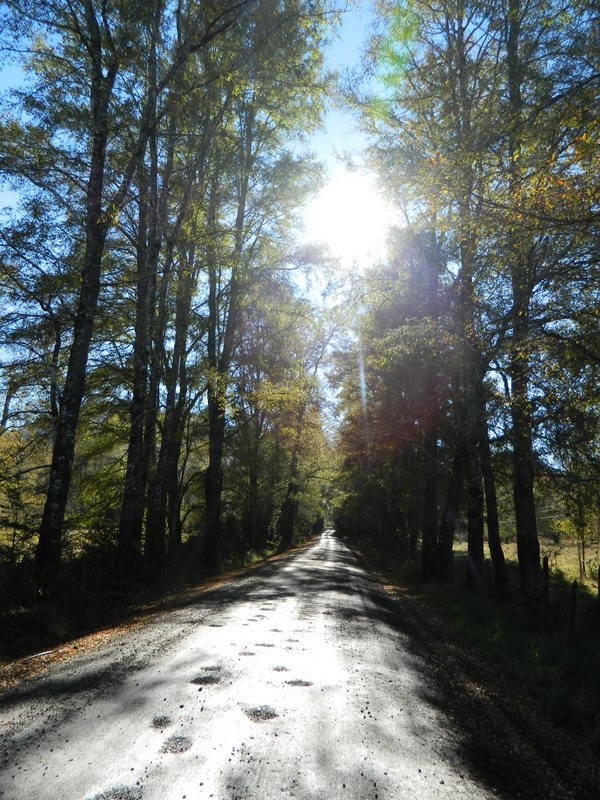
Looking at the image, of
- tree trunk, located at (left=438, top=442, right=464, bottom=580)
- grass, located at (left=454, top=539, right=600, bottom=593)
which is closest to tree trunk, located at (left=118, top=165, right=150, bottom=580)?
tree trunk, located at (left=438, top=442, right=464, bottom=580)

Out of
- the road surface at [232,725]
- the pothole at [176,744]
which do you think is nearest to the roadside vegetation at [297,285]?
the road surface at [232,725]

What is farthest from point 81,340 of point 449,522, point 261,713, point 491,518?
point 449,522

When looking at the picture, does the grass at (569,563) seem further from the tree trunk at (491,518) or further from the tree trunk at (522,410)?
the tree trunk at (522,410)

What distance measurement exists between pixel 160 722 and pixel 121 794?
85 cm

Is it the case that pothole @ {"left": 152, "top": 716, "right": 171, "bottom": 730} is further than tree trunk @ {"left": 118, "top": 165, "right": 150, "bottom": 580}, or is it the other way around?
tree trunk @ {"left": 118, "top": 165, "right": 150, "bottom": 580}

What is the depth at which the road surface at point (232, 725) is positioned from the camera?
8.26 feet

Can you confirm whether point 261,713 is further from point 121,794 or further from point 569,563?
point 569,563

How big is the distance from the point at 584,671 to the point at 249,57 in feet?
44.6

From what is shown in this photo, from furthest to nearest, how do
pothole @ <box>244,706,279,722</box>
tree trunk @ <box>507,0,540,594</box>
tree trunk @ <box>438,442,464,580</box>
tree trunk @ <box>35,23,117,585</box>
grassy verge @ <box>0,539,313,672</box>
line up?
tree trunk @ <box>438,442,464,580</box>
tree trunk @ <box>35,23,117,585</box>
tree trunk @ <box>507,0,540,594</box>
grassy verge @ <box>0,539,313,672</box>
pothole @ <box>244,706,279,722</box>

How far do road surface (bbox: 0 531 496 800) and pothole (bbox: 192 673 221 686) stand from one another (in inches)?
0.7

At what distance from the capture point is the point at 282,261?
54.3 ft

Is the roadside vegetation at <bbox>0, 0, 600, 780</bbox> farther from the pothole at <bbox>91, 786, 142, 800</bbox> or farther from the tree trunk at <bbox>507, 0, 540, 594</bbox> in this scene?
the pothole at <bbox>91, 786, 142, 800</bbox>

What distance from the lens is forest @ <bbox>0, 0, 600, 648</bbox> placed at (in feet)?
20.7

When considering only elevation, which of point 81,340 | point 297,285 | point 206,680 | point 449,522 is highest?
point 297,285
